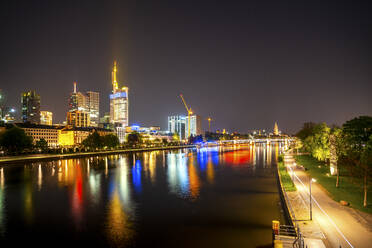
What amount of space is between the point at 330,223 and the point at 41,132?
121 meters

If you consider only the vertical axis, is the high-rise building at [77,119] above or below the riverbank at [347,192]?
above

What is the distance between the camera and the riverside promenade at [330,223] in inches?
436

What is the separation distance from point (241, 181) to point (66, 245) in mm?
21194

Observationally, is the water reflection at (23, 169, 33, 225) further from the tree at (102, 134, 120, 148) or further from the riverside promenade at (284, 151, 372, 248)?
the tree at (102, 134, 120, 148)

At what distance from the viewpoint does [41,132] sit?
113 meters

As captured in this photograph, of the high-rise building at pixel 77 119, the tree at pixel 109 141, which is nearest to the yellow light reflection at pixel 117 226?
the tree at pixel 109 141

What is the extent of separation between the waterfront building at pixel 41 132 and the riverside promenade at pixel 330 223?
111486 millimetres

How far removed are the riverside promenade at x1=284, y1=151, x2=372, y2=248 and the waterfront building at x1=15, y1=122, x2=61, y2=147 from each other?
11149 cm

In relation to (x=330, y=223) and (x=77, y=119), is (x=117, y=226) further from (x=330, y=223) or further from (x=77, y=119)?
(x=77, y=119)

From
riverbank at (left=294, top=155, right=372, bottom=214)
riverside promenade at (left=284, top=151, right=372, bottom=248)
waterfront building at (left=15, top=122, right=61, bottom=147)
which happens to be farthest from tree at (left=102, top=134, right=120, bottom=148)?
riverside promenade at (left=284, top=151, right=372, bottom=248)

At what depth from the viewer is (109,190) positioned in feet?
88.4

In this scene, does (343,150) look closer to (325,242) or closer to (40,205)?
(325,242)

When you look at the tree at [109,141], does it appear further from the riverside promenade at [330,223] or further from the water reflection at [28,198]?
the riverside promenade at [330,223]

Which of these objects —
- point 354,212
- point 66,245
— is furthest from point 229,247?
point 66,245
